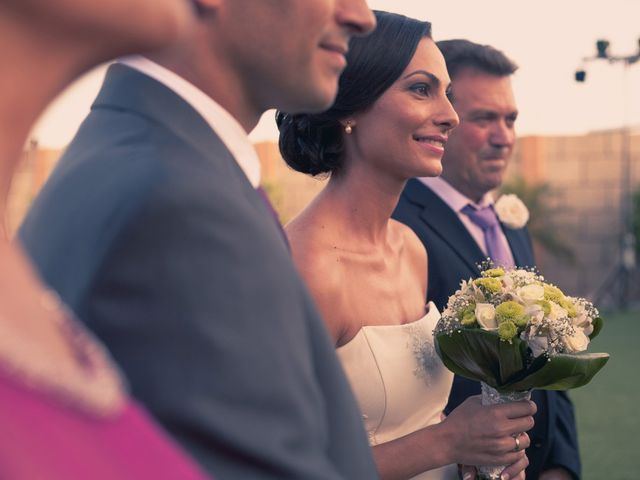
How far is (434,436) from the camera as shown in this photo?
2686 millimetres

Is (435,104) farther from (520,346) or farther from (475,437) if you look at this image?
(475,437)

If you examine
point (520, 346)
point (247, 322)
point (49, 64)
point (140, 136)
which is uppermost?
point (49, 64)

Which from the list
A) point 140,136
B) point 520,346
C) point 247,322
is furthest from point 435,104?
point 247,322

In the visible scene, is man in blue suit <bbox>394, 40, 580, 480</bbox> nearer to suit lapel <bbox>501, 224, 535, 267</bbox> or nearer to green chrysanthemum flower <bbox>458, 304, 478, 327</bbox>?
suit lapel <bbox>501, 224, 535, 267</bbox>

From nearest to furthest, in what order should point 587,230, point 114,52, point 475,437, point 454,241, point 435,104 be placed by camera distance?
point 114,52, point 475,437, point 435,104, point 454,241, point 587,230

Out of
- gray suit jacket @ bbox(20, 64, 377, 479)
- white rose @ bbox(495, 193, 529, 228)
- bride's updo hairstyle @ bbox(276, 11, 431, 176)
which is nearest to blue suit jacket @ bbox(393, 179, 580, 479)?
white rose @ bbox(495, 193, 529, 228)

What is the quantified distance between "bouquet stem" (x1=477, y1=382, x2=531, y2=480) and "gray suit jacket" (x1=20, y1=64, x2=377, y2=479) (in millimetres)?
1668

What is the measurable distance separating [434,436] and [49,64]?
228cm

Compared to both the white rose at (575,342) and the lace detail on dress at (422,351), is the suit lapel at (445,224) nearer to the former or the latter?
the lace detail on dress at (422,351)

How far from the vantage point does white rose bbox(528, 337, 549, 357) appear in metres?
2.71

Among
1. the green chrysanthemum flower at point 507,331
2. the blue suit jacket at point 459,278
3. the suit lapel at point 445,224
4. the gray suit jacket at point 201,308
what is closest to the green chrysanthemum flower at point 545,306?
the green chrysanthemum flower at point 507,331

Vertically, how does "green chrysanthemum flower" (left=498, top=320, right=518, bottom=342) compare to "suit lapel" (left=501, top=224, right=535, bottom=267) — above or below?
above

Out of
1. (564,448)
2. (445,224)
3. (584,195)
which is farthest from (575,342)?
(584,195)

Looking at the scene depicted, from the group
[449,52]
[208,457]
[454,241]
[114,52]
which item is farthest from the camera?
[449,52]
